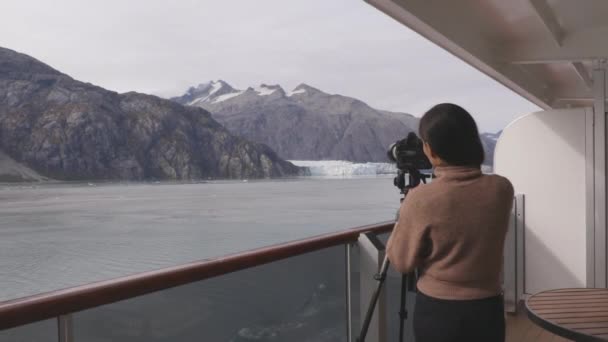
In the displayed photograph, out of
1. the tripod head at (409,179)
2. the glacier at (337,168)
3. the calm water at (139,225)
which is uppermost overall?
the tripod head at (409,179)

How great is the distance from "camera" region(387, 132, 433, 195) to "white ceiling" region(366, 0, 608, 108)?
939mm

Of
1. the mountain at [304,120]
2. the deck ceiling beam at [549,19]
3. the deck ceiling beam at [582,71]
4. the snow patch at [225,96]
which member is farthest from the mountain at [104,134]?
the deck ceiling beam at [549,19]

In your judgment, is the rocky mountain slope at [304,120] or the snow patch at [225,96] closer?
the rocky mountain slope at [304,120]

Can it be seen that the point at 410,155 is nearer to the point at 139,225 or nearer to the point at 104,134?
the point at 139,225

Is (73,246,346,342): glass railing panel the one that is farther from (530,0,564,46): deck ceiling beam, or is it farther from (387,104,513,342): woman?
(530,0,564,46): deck ceiling beam

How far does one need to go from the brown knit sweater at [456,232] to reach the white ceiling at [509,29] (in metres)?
1.47

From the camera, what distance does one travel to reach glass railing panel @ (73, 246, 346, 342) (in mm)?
1215

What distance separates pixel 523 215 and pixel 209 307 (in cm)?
320

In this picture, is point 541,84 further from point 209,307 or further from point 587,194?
point 209,307

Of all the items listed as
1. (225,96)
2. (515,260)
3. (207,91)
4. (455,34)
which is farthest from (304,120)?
(455,34)

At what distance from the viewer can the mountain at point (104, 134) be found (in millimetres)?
71688

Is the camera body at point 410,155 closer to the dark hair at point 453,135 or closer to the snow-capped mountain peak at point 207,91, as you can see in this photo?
the dark hair at point 453,135

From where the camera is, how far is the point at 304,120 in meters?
84.9

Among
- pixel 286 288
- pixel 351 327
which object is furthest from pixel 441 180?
pixel 351 327
